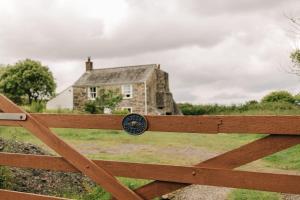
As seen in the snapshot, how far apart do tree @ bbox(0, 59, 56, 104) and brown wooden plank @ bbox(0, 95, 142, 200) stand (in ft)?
207

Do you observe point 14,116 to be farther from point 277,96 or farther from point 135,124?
point 277,96

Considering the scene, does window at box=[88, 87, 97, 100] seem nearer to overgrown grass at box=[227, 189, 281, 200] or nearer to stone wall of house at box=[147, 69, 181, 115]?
stone wall of house at box=[147, 69, 181, 115]

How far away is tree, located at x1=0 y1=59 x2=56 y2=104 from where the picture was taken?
6575 cm

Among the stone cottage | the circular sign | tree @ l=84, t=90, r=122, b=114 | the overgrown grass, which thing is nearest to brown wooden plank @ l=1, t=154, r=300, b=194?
the circular sign

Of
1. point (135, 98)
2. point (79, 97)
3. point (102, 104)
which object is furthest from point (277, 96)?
point (79, 97)

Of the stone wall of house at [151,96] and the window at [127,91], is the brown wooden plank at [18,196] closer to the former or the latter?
the stone wall of house at [151,96]

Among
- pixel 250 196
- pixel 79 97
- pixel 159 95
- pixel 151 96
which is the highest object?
pixel 159 95

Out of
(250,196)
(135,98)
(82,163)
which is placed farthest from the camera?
(135,98)

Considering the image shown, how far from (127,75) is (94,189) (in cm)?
4292

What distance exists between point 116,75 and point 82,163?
154ft

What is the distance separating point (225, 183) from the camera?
12.5ft

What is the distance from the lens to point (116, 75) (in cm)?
5103

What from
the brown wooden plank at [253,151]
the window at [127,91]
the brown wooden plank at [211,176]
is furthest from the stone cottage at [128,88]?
the brown wooden plank at [253,151]

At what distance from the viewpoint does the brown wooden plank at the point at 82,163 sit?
416 cm
